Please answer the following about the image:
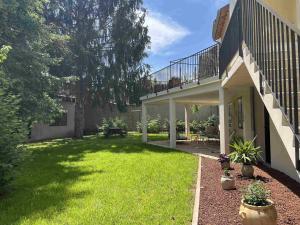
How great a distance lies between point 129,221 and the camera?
4.95 metres

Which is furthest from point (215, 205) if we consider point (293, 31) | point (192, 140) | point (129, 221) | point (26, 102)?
point (192, 140)

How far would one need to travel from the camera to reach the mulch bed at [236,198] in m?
4.88

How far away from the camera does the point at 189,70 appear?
44.5 ft

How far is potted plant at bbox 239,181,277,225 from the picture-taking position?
4105mm

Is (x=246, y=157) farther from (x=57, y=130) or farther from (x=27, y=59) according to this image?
(x=57, y=130)

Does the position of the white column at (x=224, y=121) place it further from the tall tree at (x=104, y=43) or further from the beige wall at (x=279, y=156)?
the tall tree at (x=104, y=43)

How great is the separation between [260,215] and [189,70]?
32.7 ft

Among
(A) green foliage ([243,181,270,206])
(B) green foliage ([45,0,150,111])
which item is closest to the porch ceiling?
(B) green foliage ([45,0,150,111])

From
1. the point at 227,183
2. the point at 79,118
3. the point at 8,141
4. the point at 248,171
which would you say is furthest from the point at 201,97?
the point at 79,118

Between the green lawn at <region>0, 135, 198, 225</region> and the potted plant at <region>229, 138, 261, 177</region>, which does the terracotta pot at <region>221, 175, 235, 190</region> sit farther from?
the potted plant at <region>229, 138, 261, 177</region>

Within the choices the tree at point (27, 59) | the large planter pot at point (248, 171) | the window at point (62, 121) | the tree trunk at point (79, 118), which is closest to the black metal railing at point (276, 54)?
the large planter pot at point (248, 171)

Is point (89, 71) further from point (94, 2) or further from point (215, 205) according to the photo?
point (215, 205)

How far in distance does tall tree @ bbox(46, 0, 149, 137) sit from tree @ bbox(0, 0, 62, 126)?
7.06m

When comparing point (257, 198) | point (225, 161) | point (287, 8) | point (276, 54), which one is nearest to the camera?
point (276, 54)
